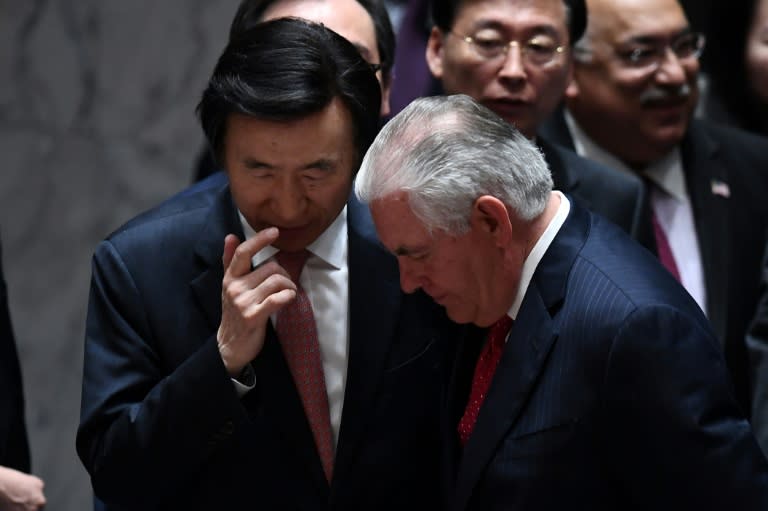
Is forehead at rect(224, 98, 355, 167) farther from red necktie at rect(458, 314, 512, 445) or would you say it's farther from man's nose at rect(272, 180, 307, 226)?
red necktie at rect(458, 314, 512, 445)

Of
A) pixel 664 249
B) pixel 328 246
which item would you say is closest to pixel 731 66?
pixel 664 249

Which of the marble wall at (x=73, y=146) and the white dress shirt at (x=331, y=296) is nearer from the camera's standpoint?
the white dress shirt at (x=331, y=296)

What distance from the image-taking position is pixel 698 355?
212 centimetres

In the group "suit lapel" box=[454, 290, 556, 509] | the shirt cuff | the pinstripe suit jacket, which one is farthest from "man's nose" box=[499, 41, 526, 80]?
the shirt cuff

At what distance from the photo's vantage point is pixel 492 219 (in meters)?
2.22

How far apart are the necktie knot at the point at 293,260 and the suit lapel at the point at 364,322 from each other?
88mm

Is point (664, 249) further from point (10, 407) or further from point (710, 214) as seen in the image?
point (10, 407)

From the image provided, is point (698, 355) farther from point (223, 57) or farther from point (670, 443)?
point (223, 57)

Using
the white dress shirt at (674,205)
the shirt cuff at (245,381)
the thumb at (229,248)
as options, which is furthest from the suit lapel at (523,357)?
the white dress shirt at (674,205)

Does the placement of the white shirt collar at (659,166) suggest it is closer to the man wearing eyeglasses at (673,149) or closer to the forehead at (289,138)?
the man wearing eyeglasses at (673,149)

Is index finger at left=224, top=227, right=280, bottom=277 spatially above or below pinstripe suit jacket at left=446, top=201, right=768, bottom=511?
above

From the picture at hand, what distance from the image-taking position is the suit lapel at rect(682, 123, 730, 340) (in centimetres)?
337

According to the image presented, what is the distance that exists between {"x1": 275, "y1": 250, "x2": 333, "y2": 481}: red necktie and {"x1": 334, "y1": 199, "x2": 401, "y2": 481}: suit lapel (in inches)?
1.4

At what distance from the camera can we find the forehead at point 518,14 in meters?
3.12
